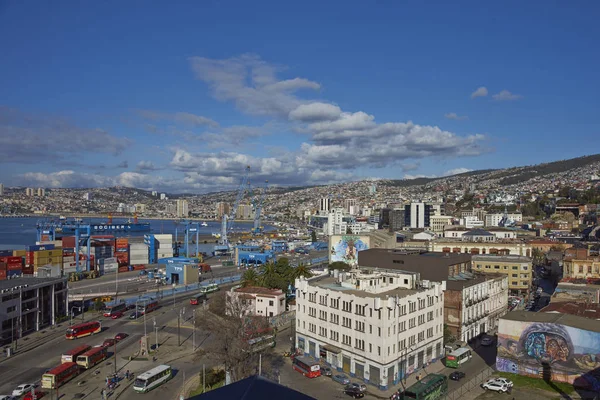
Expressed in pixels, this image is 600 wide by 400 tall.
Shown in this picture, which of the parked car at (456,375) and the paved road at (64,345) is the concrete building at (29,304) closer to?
the paved road at (64,345)

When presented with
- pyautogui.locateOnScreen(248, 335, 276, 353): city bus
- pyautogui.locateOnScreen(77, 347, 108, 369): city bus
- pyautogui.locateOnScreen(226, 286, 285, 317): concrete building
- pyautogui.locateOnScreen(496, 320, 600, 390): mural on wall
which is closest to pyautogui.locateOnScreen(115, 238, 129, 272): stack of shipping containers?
pyautogui.locateOnScreen(226, 286, 285, 317): concrete building

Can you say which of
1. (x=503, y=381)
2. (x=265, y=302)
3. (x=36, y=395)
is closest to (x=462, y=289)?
(x=503, y=381)

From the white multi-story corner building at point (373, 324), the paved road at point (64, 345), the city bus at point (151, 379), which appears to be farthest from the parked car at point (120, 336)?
the white multi-story corner building at point (373, 324)

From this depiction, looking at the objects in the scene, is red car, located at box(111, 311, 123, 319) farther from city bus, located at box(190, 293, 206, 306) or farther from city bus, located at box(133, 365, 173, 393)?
city bus, located at box(133, 365, 173, 393)

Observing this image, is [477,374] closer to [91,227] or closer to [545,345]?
[545,345]

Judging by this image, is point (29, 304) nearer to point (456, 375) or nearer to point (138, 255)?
point (456, 375)

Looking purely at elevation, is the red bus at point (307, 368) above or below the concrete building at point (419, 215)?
below

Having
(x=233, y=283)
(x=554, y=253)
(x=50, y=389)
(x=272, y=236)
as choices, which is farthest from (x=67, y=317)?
(x=272, y=236)
